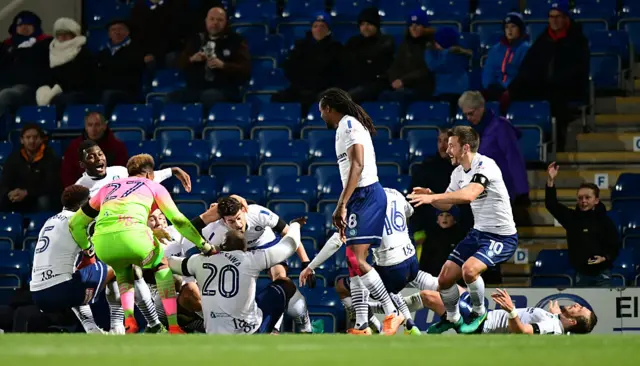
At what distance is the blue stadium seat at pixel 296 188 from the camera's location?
14.5 m

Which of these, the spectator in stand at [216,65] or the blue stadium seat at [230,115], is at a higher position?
the spectator in stand at [216,65]

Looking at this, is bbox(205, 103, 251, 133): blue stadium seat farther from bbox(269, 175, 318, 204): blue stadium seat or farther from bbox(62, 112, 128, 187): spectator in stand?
bbox(62, 112, 128, 187): spectator in stand

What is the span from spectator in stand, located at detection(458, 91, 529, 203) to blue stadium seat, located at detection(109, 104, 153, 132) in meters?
4.48

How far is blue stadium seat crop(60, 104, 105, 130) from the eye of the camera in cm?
1630

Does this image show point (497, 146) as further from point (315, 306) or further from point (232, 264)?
point (232, 264)

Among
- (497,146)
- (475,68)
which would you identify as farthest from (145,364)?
(475,68)

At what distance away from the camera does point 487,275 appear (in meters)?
12.9

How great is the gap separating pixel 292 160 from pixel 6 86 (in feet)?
15.3

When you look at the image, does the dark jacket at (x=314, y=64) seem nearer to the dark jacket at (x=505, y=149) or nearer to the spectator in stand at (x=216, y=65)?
the spectator in stand at (x=216, y=65)

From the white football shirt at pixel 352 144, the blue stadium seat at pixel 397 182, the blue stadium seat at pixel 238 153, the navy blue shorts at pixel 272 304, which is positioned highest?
the white football shirt at pixel 352 144

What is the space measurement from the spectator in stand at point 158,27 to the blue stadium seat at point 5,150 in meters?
2.26

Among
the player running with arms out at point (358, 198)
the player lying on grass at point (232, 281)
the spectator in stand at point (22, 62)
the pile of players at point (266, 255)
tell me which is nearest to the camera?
the player running with arms out at point (358, 198)

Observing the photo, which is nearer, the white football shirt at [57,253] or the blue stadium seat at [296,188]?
the white football shirt at [57,253]

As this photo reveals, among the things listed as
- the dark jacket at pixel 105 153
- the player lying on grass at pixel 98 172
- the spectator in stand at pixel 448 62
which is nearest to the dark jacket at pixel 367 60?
the spectator in stand at pixel 448 62
